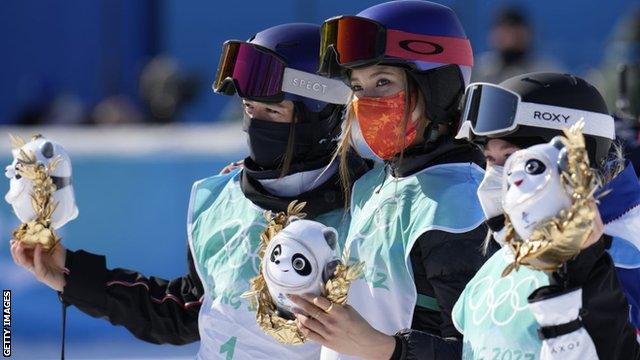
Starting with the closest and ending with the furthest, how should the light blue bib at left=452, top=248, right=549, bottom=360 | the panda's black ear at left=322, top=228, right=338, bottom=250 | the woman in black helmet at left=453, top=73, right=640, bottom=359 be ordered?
1. the woman in black helmet at left=453, top=73, right=640, bottom=359
2. the light blue bib at left=452, top=248, right=549, bottom=360
3. the panda's black ear at left=322, top=228, right=338, bottom=250

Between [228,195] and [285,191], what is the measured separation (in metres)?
0.24

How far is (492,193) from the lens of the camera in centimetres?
319

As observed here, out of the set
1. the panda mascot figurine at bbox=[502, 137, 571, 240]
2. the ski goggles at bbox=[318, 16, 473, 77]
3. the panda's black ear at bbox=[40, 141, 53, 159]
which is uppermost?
the panda mascot figurine at bbox=[502, 137, 571, 240]

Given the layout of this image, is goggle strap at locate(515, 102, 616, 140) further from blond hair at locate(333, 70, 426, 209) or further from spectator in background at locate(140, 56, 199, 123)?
spectator in background at locate(140, 56, 199, 123)

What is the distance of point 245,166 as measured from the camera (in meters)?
4.41

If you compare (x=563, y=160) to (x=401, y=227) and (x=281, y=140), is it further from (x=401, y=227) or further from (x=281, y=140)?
(x=281, y=140)

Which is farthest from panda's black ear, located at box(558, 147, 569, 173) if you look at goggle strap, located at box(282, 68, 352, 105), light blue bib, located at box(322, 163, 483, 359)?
goggle strap, located at box(282, 68, 352, 105)

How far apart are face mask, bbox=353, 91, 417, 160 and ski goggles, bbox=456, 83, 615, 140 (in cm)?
43

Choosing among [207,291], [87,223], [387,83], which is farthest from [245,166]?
[87,223]

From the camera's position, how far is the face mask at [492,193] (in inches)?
125

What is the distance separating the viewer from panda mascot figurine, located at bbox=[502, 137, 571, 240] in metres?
2.71

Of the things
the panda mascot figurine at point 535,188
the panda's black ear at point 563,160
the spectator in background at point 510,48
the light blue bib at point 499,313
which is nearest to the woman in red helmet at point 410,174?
the light blue bib at point 499,313

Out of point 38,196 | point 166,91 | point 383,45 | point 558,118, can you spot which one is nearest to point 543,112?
point 558,118

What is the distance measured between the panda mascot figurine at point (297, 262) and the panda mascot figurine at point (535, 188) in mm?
556
